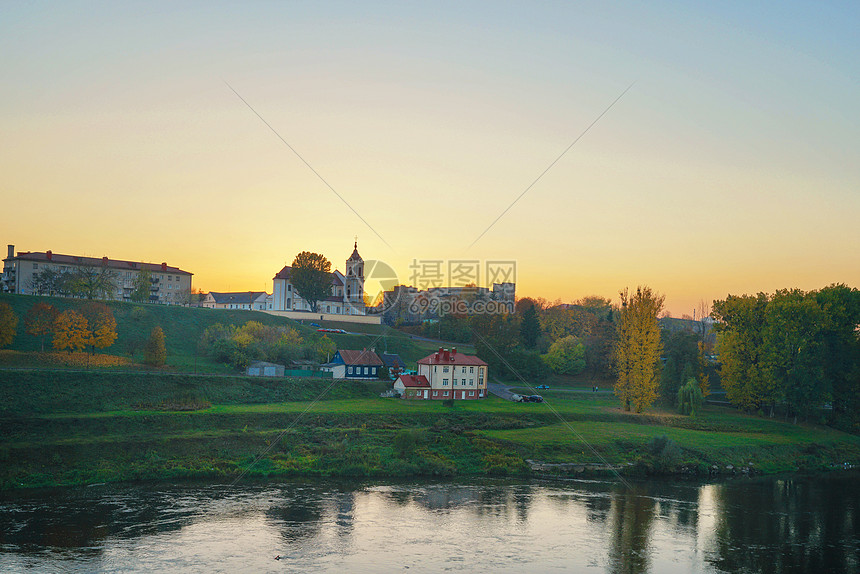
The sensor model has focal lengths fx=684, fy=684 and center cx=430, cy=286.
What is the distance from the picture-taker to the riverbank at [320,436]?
40.2m

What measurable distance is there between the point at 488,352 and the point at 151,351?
117 ft

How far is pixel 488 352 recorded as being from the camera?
7769 cm

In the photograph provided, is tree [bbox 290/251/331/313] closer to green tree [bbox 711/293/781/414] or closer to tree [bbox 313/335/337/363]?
tree [bbox 313/335/337/363]

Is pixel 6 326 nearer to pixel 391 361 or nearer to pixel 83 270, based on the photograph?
pixel 391 361

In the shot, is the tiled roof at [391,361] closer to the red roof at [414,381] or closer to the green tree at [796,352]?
the red roof at [414,381]

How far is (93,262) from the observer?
11375 centimetres

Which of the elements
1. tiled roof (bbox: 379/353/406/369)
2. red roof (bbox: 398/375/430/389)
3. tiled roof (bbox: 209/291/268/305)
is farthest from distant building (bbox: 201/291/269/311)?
red roof (bbox: 398/375/430/389)

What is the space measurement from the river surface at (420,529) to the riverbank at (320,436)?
3128 mm

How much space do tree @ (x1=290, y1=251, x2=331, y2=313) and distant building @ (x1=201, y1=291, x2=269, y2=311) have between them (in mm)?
22018

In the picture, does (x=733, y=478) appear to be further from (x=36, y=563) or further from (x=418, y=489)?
(x=36, y=563)

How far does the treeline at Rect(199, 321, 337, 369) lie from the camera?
66.9m

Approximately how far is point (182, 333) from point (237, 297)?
5322 centimetres

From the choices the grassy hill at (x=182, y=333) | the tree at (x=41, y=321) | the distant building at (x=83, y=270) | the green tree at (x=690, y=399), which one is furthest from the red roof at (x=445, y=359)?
the distant building at (x=83, y=270)

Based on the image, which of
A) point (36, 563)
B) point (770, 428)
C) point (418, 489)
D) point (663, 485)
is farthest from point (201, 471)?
point (770, 428)
